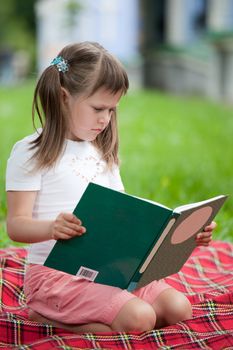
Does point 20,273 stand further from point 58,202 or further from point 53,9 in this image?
point 53,9

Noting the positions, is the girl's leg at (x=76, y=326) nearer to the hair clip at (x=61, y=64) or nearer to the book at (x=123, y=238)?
the book at (x=123, y=238)

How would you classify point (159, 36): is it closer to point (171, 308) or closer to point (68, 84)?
point (68, 84)

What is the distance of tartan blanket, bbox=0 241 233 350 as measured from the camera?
2.37 meters

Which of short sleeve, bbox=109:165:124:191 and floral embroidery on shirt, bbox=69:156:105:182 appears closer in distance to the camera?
floral embroidery on shirt, bbox=69:156:105:182

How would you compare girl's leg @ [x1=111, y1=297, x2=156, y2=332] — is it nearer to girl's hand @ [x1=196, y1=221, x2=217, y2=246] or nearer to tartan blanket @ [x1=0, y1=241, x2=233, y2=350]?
tartan blanket @ [x1=0, y1=241, x2=233, y2=350]

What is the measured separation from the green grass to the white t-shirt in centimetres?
111

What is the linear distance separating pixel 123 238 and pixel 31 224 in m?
0.30

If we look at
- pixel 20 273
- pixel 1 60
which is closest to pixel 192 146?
pixel 20 273

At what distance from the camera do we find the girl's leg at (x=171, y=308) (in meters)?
2.58

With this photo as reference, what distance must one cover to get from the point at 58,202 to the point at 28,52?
856 inches

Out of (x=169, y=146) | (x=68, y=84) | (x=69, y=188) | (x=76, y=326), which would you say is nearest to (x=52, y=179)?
(x=69, y=188)

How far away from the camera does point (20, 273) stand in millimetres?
3162

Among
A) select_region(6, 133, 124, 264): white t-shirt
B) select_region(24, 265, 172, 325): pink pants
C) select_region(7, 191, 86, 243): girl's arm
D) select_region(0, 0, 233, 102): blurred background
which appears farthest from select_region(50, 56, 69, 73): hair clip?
select_region(0, 0, 233, 102): blurred background

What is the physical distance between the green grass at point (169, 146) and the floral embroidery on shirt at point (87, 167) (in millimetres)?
1097
